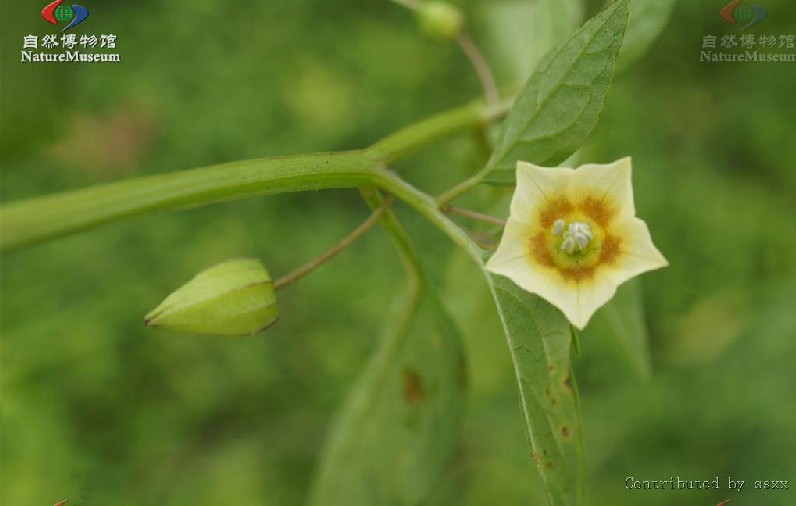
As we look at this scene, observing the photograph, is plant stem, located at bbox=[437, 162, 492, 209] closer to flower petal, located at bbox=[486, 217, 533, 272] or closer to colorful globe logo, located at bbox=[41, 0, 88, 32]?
flower petal, located at bbox=[486, 217, 533, 272]

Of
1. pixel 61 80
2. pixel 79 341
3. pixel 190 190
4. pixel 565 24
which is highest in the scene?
pixel 61 80

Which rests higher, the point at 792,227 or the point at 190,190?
the point at 190,190

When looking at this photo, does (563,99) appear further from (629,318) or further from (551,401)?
(629,318)

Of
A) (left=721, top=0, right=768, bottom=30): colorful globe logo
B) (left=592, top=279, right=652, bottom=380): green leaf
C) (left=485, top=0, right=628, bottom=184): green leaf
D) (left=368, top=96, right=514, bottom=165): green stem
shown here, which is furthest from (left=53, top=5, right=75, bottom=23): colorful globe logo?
(left=721, top=0, right=768, bottom=30): colorful globe logo

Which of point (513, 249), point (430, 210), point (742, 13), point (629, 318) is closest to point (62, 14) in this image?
point (430, 210)

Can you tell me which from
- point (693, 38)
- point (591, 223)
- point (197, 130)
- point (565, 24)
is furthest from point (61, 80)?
point (693, 38)

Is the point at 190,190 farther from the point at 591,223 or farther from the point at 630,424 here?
the point at 630,424

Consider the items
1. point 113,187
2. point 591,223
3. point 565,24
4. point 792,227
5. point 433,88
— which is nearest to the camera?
point 113,187
